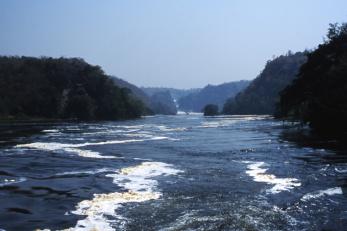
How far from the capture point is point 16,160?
37406mm

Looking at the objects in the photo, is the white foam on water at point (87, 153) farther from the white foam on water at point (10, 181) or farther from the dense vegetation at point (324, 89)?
the dense vegetation at point (324, 89)

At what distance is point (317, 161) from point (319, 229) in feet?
66.1

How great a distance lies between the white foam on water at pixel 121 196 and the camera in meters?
18.0

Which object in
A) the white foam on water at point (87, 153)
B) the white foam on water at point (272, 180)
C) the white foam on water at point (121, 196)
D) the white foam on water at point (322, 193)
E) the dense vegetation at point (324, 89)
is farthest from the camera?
the dense vegetation at point (324, 89)

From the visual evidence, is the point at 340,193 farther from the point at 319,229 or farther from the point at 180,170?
the point at 180,170

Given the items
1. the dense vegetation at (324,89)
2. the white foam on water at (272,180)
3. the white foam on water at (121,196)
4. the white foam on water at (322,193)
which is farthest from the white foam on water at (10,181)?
the dense vegetation at (324,89)

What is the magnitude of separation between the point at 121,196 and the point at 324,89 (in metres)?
48.2

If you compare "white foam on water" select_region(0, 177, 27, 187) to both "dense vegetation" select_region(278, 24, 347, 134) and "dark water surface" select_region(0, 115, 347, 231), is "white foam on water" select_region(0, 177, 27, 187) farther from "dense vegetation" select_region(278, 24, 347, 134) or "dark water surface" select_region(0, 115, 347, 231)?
"dense vegetation" select_region(278, 24, 347, 134)

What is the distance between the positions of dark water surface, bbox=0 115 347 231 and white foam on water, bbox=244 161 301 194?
5cm

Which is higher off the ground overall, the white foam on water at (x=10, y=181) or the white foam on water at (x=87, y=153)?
the white foam on water at (x=87, y=153)

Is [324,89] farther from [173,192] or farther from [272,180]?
[173,192]

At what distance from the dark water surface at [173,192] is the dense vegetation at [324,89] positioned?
63.2 ft

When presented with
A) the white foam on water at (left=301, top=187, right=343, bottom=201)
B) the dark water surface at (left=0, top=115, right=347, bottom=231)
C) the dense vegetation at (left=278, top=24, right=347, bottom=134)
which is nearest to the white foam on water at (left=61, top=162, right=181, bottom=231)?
the dark water surface at (left=0, top=115, right=347, bottom=231)

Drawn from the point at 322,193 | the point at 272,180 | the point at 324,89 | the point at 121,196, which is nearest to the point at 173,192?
the point at 121,196
